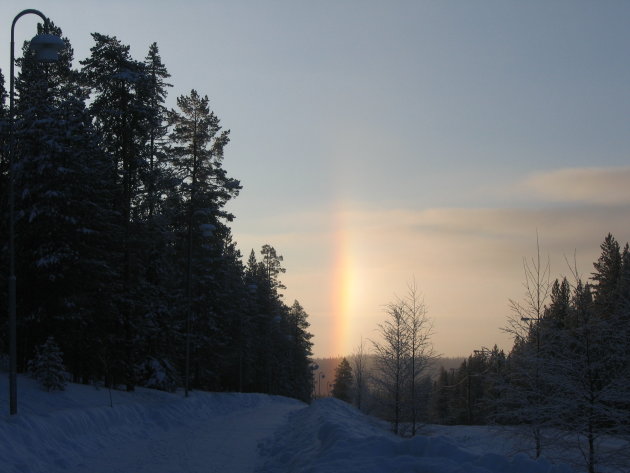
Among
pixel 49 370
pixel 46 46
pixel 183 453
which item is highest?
pixel 46 46

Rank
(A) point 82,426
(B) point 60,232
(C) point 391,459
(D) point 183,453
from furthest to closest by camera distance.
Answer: (B) point 60,232
(A) point 82,426
(D) point 183,453
(C) point 391,459

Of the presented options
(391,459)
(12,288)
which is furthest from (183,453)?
(391,459)

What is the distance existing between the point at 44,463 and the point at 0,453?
1.26 metres

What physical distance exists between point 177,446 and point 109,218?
13138mm

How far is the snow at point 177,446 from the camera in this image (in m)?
10.7

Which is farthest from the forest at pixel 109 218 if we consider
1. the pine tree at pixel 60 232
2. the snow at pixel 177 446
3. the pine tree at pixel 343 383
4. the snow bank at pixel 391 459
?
the pine tree at pixel 343 383

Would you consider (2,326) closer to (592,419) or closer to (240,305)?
(592,419)

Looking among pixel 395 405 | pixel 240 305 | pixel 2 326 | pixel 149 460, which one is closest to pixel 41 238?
pixel 2 326

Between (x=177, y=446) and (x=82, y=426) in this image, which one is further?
(x=177, y=446)

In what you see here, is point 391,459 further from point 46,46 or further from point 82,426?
point 46,46

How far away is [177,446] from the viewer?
17203 millimetres

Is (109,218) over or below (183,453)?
over

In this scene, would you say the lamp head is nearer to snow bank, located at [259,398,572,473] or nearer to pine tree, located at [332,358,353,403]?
snow bank, located at [259,398,572,473]

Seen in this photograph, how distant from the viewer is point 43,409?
16.8 metres
